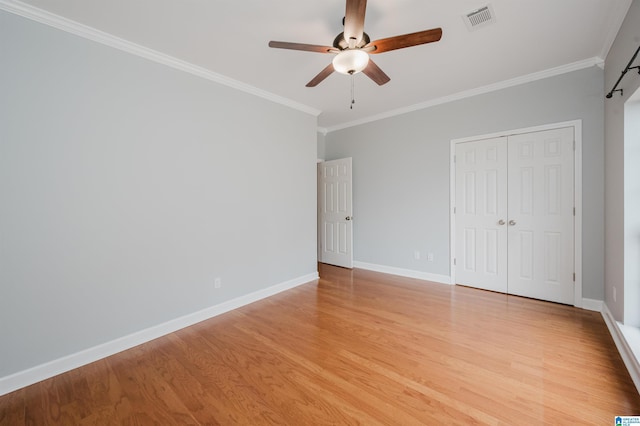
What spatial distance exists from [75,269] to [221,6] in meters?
2.38

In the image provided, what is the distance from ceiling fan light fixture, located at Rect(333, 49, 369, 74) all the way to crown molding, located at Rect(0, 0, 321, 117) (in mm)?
1667

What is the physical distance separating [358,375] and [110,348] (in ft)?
6.94

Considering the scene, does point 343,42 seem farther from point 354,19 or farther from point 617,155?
point 617,155

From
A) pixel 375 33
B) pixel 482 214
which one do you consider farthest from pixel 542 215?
pixel 375 33

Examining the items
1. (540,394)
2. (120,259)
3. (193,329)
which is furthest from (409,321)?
(120,259)

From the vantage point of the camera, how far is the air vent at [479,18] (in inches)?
Answer: 81.0

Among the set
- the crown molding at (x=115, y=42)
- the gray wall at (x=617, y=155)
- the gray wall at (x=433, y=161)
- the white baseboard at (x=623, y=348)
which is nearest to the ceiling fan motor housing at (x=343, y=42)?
the crown molding at (x=115, y=42)

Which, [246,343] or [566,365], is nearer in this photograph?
[566,365]

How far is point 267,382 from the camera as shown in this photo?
1883 mm

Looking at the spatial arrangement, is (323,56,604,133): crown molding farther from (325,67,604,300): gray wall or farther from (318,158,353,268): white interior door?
(318,158,353,268): white interior door

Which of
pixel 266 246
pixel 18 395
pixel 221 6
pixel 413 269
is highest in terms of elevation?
pixel 221 6

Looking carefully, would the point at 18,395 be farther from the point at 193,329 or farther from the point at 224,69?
the point at 224,69

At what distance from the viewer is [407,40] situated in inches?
73.2

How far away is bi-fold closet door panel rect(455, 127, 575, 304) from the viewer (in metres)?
3.09
